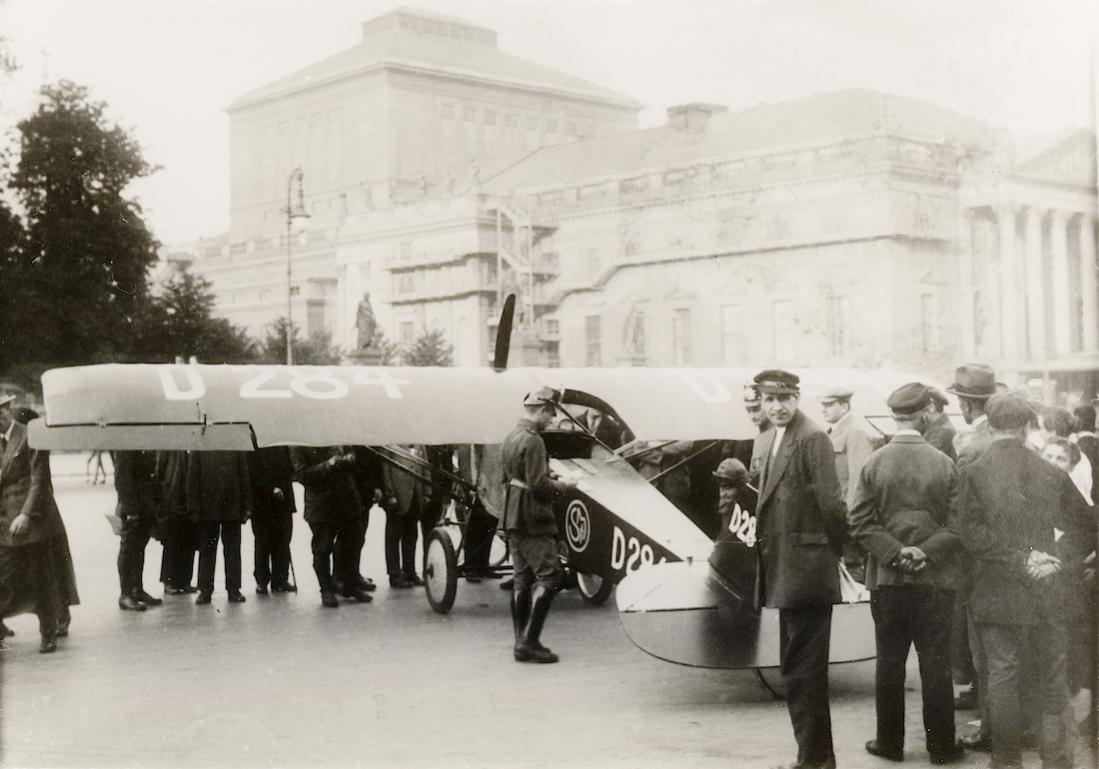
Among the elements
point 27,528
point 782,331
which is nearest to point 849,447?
point 27,528

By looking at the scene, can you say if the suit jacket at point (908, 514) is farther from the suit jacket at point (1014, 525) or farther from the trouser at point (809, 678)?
the trouser at point (809, 678)

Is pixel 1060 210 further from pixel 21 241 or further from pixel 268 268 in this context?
pixel 268 268

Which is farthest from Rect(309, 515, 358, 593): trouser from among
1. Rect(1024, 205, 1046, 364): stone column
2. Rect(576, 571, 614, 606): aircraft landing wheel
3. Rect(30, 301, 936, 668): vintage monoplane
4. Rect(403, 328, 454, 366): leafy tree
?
Rect(403, 328, 454, 366): leafy tree

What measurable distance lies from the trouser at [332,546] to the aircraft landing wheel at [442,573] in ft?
3.81

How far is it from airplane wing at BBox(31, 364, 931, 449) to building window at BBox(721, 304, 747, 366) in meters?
29.0

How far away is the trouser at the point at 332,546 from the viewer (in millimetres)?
13195

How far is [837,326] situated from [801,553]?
32164 millimetres

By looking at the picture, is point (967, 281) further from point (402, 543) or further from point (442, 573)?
point (442, 573)

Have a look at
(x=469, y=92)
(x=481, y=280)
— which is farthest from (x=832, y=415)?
(x=469, y=92)

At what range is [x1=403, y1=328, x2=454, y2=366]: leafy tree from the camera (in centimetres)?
5375

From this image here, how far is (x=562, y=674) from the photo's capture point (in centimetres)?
956

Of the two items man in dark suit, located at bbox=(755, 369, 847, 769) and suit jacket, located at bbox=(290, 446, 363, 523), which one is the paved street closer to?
man in dark suit, located at bbox=(755, 369, 847, 769)

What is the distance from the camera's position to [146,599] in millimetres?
13391

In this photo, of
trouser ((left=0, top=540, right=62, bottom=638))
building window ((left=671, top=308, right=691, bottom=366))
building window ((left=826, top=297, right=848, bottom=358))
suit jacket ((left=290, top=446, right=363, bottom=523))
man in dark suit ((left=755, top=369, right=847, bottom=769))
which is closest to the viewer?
man in dark suit ((left=755, top=369, right=847, bottom=769))
